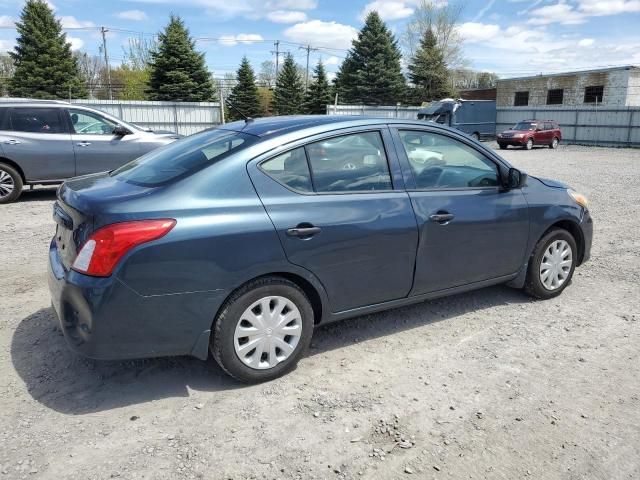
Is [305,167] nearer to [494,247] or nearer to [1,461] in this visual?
[494,247]

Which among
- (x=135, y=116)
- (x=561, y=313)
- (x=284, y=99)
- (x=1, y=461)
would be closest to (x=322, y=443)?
(x=1, y=461)

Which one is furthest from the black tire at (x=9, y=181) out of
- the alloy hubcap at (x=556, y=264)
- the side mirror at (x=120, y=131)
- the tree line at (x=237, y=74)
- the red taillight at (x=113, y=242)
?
the tree line at (x=237, y=74)

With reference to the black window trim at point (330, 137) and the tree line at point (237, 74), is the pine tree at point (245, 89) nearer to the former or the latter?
the tree line at point (237, 74)

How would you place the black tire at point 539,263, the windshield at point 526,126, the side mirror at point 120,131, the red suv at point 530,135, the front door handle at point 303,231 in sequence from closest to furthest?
the front door handle at point 303,231 < the black tire at point 539,263 < the side mirror at point 120,131 < the red suv at point 530,135 < the windshield at point 526,126

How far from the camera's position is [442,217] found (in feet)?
12.5

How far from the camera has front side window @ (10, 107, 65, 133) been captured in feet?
29.1

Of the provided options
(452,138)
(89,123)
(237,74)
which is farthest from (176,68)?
(452,138)

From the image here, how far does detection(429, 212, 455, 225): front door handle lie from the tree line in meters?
24.9

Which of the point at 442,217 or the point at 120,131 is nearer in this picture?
the point at 442,217

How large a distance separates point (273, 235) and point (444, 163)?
168 cm

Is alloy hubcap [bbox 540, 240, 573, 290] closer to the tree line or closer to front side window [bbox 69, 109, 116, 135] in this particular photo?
front side window [bbox 69, 109, 116, 135]

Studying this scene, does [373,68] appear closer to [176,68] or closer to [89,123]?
[176,68]

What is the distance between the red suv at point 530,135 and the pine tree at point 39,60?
84.8 feet

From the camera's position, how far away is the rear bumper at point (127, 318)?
2.78 m
